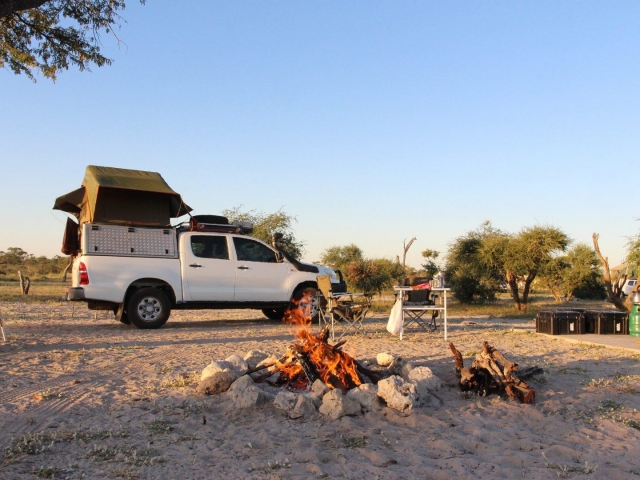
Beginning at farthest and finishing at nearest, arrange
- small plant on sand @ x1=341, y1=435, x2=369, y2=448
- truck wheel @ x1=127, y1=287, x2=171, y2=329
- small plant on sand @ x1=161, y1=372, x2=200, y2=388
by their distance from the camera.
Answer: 1. truck wheel @ x1=127, y1=287, x2=171, y2=329
2. small plant on sand @ x1=161, y1=372, x2=200, y2=388
3. small plant on sand @ x1=341, y1=435, x2=369, y2=448

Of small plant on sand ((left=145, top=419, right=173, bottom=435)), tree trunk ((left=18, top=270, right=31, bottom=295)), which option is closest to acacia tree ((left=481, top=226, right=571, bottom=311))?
small plant on sand ((left=145, top=419, right=173, bottom=435))

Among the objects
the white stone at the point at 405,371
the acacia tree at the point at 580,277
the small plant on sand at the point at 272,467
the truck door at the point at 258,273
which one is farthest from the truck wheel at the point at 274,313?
the acacia tree at the point at 580,277

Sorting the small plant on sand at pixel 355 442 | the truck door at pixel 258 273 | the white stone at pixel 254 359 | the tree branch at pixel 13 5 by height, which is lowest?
the small plant on sand at pixel 355 442

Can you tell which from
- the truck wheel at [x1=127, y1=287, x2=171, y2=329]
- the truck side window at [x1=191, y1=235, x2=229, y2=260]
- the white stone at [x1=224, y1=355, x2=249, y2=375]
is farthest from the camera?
the truck side window at [x1=191, y1=235, x2=229, y2=260]

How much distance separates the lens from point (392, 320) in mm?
9898

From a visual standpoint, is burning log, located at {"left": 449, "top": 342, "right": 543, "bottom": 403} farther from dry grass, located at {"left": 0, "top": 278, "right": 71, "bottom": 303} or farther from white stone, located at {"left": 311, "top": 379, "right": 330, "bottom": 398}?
dry grass, located at {"left": 0, "top": 278, "right": 71, "bottom": 303}

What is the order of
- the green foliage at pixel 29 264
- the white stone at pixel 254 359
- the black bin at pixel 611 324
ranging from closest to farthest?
the white stone at pixel 254 359 → the black bin at pixel 611 324 → the green foliage at pixel 29 264

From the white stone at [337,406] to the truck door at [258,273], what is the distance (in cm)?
701

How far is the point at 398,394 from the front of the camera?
5.19 m

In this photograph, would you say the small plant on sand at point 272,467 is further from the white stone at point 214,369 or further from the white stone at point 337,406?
the white stone at point 214,369

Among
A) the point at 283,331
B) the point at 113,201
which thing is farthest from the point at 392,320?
the point at 113,201

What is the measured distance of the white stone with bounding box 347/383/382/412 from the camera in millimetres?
5160

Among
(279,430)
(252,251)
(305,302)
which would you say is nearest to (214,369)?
(279,430)

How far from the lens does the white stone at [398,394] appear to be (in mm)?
5137
